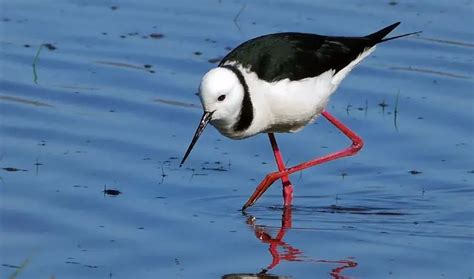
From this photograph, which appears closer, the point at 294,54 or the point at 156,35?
the point at 294,54

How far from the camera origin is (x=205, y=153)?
9.22 meters

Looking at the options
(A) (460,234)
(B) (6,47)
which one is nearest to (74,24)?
(B) (6,47)

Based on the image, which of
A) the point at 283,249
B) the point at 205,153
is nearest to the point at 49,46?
the point at 205,153

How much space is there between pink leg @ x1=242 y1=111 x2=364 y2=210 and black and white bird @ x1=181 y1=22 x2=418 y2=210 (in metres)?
0.26

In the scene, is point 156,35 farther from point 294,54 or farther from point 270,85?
point 270,85

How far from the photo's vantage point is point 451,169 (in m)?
8.92

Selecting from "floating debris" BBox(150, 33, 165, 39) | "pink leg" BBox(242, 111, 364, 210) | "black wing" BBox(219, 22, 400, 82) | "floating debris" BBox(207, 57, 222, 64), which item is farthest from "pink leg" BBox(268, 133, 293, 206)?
"floating debris" BBox(150, 33, 165, 39)

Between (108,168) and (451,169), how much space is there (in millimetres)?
2198

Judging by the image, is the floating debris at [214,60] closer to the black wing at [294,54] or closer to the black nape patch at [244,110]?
the black wing at [294,54]

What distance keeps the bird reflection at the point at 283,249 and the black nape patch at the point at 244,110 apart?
0.54 metres

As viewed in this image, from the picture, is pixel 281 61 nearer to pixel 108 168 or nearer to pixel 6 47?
pixel 108 168

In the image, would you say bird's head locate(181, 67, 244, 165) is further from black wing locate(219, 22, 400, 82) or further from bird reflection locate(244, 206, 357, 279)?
bird reflection locate(244, 206, 357, 279)

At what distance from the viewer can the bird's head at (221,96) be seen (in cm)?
793

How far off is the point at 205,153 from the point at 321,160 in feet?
2.77
